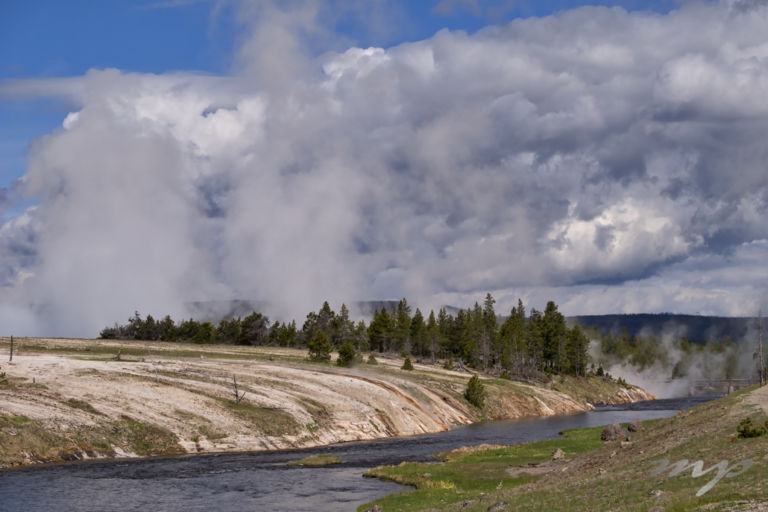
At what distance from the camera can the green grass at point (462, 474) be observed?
4588cm

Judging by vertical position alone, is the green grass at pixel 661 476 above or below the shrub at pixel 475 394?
above

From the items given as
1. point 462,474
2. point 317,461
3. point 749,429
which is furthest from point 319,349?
point 749,429

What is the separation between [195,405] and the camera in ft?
267

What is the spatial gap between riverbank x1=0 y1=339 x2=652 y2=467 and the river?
4333mm

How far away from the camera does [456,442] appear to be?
282 ft

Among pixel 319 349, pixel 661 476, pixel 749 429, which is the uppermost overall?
pixel 749 429

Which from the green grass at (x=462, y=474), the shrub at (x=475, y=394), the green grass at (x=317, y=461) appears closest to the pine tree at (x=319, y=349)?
the shrub at (x=475, y=394)

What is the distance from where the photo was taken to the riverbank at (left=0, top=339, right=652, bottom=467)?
2665 inches

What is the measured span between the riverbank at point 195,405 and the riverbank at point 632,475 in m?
24.7

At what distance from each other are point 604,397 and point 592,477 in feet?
485

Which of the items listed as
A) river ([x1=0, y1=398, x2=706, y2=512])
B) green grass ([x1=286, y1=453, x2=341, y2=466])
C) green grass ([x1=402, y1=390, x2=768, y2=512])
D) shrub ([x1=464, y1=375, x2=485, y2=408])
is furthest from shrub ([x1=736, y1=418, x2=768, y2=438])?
shrub ([x1=464, y1=375, x2=485, y2=408])

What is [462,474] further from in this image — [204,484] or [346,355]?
[346,355]

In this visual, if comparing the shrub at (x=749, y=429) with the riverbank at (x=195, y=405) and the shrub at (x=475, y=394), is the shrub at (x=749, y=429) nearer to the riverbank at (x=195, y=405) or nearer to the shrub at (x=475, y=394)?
the riverbank at (x=195, y=405)

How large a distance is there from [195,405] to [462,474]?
3769 cm
